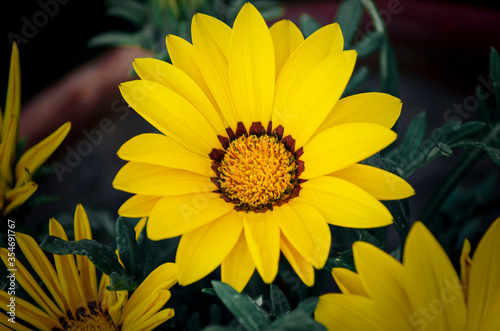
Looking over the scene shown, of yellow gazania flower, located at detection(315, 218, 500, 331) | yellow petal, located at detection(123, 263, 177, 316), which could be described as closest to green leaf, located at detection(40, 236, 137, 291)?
yellow petal, located at detection(123, 263, 177, 316)

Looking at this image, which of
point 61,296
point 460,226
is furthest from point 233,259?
point 460,226

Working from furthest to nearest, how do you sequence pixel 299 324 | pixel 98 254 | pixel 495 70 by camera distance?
pixel 495 70 → pixel 98 254 → pixel 299 324

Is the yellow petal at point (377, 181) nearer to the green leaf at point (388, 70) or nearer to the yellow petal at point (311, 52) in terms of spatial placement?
the yellow petal at point (311, 52)

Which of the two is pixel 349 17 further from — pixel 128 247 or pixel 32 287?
pixel 32 287

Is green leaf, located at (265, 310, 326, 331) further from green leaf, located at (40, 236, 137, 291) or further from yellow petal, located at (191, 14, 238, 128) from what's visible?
yellow petal, located at (191, 14, 238, 128)

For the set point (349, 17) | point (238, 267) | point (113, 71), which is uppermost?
point (113, 71)

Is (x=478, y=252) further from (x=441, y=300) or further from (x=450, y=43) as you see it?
(x=450, y=43)

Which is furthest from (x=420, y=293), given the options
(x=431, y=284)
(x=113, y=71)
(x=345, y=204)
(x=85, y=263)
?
(x=113, y=71)
